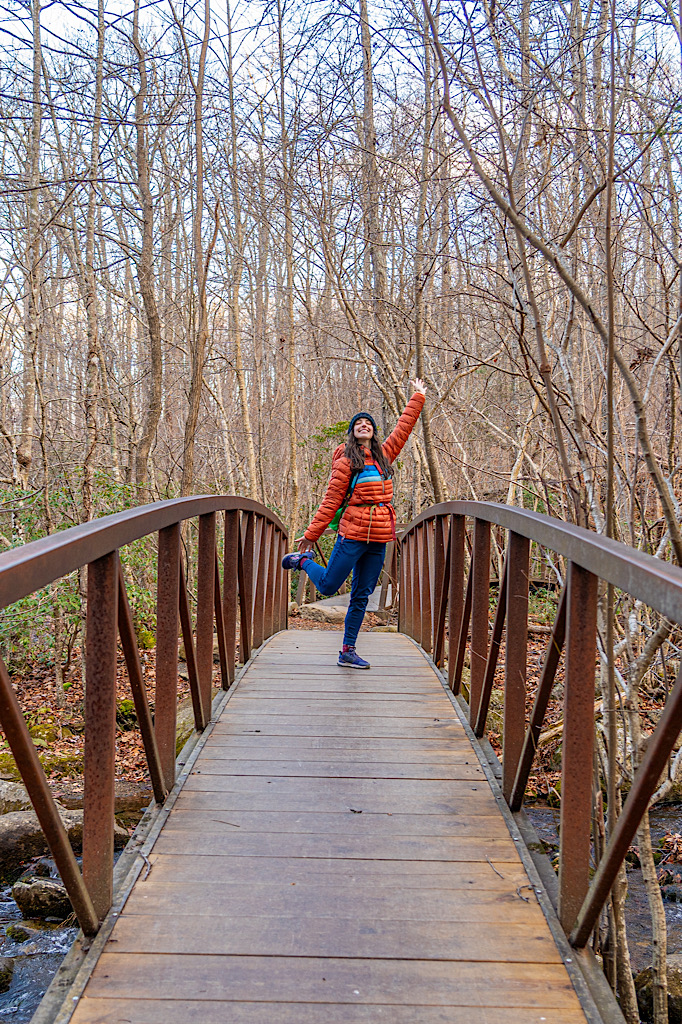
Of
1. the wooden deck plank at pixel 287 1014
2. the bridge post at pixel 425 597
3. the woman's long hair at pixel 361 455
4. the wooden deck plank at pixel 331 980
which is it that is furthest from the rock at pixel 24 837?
the wooden deck plank at pixel 287 1014

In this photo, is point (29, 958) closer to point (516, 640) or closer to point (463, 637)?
point (463, 637)

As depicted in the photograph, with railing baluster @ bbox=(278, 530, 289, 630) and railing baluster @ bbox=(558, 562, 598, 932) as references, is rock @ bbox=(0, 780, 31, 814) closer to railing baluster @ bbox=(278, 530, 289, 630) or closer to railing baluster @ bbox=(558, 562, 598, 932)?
railing baluster @ bbox=(278, 530, 289, 630)

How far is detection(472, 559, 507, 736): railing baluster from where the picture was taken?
2.84 meters

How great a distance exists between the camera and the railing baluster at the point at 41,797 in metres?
1.45

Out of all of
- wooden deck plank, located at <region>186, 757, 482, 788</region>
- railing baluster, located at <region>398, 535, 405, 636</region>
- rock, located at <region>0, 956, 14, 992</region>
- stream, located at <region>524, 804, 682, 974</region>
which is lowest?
stream, located at <region>524, 804, 682, 974</region>

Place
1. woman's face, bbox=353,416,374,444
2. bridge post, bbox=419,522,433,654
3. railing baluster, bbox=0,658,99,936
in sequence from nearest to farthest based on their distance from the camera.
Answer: railing baluster, bbox=0,658,99,936 → woman's face, bbox=353,416,374,444 → bridge post, bbox=419,522,433,654

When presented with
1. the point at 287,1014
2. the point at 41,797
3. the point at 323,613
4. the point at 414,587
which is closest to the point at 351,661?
the point at 414,587

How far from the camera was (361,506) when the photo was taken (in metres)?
4.80

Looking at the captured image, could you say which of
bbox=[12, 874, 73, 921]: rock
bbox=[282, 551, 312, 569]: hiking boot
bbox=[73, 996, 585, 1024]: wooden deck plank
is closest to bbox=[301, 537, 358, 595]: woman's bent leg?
bbox=[282, 551, 312, 569]: hiking boot

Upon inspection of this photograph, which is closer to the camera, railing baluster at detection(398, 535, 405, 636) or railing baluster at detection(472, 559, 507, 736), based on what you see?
railing baluster at detection(472, 559, 507, 736)

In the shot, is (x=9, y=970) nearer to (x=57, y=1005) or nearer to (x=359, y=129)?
(x=57, y=1005)

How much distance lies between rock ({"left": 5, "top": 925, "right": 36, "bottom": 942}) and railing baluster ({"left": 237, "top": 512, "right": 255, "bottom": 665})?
1943 mm

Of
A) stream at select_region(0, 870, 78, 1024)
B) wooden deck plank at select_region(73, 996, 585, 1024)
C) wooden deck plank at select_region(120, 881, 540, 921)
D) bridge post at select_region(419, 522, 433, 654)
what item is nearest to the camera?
wooden deck plank at select_region(73, 996, 585, 1024)

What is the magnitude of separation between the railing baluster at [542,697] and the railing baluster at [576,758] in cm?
8
